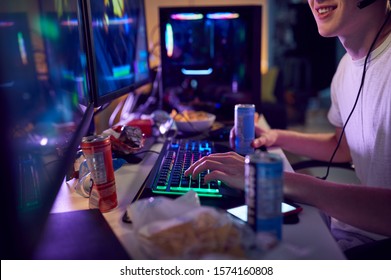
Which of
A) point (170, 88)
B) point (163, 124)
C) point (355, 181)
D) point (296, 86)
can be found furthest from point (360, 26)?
point (296, 86)

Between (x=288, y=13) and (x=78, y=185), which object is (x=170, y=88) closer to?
(x=78, y=185)

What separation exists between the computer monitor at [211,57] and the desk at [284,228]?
0.86 meters

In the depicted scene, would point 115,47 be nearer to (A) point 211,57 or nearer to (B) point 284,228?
(A) point 211,57

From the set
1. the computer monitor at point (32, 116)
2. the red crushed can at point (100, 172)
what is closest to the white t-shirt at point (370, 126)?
the red crushed can at point (100, 172)

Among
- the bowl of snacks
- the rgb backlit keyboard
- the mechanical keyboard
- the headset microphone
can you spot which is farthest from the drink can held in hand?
the headset microphone

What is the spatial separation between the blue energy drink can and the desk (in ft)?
0.15

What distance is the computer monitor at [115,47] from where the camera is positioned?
95 centimetres

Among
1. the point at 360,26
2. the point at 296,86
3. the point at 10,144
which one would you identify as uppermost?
the point at 360,26

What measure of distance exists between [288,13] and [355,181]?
4.68m

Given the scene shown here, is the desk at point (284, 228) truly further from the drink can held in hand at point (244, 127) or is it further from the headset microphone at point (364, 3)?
the headset microphone at point (364, 3)

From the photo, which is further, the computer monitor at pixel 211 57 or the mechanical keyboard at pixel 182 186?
the computer monitor at pixel 211 57

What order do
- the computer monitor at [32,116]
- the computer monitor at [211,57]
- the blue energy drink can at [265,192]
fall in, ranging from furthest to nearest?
the computer monitor at [211,57]
the blue energy drink can at [265,192]
the computer monitor at [32,116]

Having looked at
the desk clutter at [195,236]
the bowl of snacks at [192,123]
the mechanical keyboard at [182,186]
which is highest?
the desk clutter at [195,236]

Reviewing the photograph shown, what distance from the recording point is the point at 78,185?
0.79m
